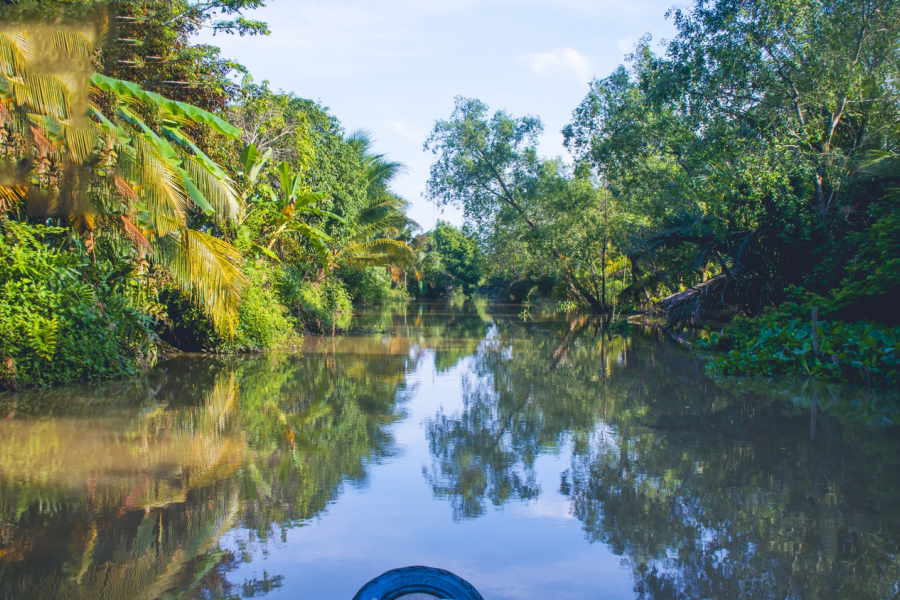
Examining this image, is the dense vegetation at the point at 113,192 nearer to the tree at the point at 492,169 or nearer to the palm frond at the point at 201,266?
the palm frond at the point at 201,266

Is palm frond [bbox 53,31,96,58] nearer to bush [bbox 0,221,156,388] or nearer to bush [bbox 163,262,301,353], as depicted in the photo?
bush [bbox 0,221,156,388]

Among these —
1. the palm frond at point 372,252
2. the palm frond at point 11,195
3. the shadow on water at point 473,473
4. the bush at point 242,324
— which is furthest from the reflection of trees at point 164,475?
the palm frond at point 372,252

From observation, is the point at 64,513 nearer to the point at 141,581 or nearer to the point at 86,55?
the point at 141,581

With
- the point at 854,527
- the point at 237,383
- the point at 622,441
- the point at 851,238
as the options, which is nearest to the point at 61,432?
the point at 237,383

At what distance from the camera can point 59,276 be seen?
29.0 feet

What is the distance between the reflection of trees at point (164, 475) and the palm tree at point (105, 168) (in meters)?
2.12

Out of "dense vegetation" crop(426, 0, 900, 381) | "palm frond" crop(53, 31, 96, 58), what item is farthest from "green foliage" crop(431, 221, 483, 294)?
"palm frond" crop(53, 31, 96, 58)

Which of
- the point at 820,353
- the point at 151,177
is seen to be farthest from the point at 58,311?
the point at 820,353

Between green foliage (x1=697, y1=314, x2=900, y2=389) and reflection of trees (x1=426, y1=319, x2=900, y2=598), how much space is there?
27.9 inches

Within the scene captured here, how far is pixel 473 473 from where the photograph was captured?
5793 mm

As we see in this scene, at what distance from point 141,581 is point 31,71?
21.2ft

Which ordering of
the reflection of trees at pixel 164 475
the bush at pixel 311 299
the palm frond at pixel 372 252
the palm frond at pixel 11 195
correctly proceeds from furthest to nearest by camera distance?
1. the palm frond at pixel 372 252
2. the bush at pixel 311 299
3. the palm frond at pixel 11 195
4. the reflection of trees at pixel 164 475

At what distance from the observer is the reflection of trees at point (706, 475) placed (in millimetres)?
3912

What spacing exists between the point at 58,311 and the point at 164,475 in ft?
15.3
